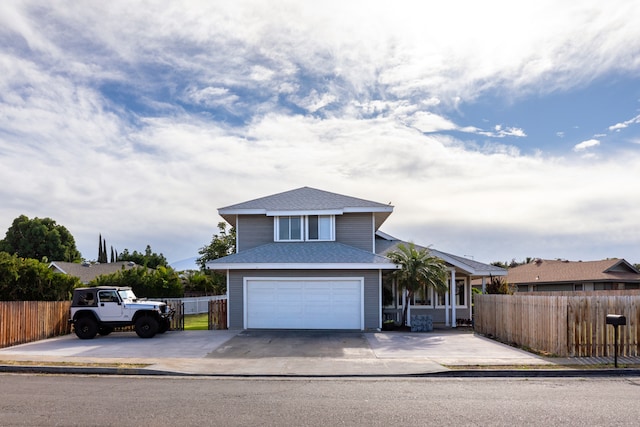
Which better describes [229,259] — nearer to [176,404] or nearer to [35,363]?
[35,363]

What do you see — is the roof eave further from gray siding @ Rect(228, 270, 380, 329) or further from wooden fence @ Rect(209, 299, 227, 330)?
wooden fence @ Rect(209, 299, 227, 330)

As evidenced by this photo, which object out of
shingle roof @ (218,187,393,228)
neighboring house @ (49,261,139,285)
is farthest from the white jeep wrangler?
neighboring house @ (49,261,139,285)

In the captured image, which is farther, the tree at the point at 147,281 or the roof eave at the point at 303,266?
the tree at the point at 147,281

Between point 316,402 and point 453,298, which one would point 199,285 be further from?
point 316,402

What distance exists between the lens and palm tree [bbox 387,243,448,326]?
23.6 meters

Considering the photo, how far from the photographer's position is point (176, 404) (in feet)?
32.1

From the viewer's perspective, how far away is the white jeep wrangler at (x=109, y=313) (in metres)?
21.0

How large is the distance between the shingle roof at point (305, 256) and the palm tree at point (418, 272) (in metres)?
0.72

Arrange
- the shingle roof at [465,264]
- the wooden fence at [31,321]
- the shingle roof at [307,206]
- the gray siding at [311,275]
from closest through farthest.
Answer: the wooden fence at [31,321]
the gray siding at [311,275]
the shingle roof at [465,264]
the shingle roof at [307,206]

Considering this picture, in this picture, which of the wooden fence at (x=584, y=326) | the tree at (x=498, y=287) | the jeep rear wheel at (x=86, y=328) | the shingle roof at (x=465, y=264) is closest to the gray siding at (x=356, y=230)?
the shingle roof at (x=465, y=264)

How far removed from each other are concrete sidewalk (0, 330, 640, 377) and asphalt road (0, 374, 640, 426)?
0.94 m

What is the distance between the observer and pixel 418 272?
23.5 m

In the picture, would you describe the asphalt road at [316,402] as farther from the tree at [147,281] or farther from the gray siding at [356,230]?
the tree at [147,281]

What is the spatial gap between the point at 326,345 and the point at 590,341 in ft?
26.8
